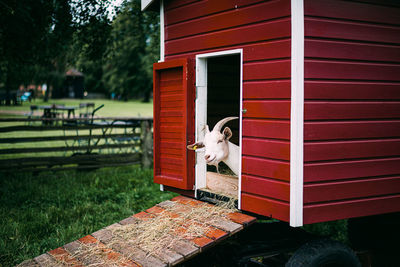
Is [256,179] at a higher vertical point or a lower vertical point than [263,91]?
lower

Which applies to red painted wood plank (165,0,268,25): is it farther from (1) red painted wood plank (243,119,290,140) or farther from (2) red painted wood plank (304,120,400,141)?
(2) red painted wood plank (304,120,400,141)

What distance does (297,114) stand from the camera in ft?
10.8

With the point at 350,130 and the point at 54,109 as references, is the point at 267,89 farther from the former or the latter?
the point at 54,109

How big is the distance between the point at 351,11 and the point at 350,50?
39 cm

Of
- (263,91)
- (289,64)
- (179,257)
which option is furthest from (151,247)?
(289,64)

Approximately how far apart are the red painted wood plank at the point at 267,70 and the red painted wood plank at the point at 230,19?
0.45 metres

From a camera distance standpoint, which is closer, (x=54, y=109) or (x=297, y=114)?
(x=297, y=114)

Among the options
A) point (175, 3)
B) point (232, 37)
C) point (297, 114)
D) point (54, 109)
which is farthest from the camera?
point (54, 109)

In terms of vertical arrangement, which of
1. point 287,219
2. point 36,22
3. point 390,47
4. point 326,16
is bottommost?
point 287,219

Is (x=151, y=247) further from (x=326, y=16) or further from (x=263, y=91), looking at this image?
(x=326, y=16)

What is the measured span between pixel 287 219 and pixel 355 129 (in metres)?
1.15

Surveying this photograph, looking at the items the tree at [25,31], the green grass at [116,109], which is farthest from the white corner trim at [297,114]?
the green grass at [116,109]

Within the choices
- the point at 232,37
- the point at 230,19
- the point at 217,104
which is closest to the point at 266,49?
the point at 232,37

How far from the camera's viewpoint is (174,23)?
4656 mm
